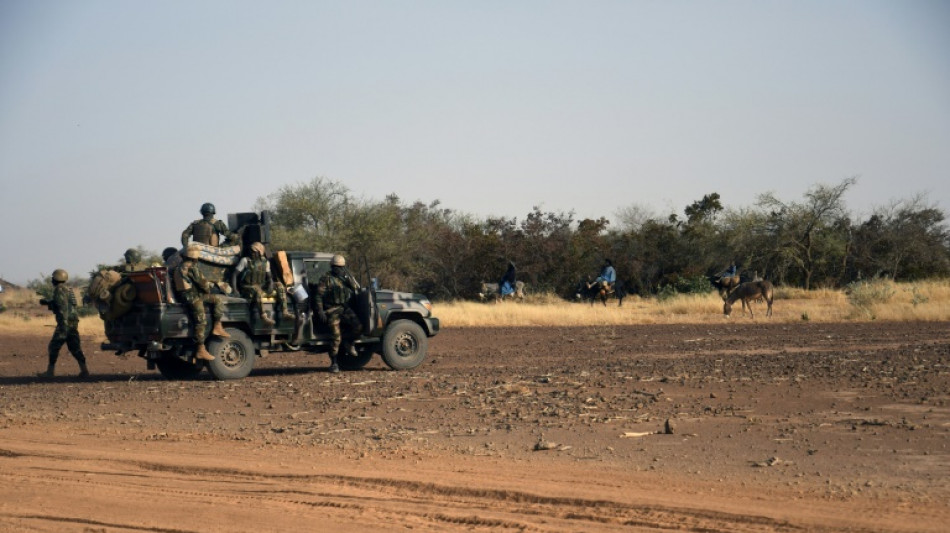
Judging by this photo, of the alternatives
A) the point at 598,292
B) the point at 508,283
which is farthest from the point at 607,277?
the point at 508,283

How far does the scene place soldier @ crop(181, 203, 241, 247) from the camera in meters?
18.2

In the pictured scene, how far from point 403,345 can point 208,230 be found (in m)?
3.88

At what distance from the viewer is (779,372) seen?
16.4m

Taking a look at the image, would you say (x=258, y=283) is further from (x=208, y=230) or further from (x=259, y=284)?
(x=208, y=230)

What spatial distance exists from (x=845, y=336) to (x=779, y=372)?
335 inches

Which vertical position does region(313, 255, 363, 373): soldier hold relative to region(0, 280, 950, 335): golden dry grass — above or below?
above

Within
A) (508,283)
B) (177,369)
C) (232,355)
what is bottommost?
(177,369)

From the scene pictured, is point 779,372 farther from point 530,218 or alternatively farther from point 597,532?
point 530,218

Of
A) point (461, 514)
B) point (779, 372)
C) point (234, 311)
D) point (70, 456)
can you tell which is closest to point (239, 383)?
Result: point (234, 311)

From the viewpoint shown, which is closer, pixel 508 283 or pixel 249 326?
pixel 249 326

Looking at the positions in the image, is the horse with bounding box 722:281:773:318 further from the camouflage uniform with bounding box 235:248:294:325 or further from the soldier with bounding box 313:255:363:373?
the camouflage uniform with bounding box 235:248:294:325

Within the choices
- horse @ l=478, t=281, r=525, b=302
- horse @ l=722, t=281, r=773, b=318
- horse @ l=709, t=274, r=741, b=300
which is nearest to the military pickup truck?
horse @ l=722, t=281, r=773, b=318

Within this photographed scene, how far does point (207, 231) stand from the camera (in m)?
18.3

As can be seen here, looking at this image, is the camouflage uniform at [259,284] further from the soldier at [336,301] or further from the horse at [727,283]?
the horse at [727,283]
